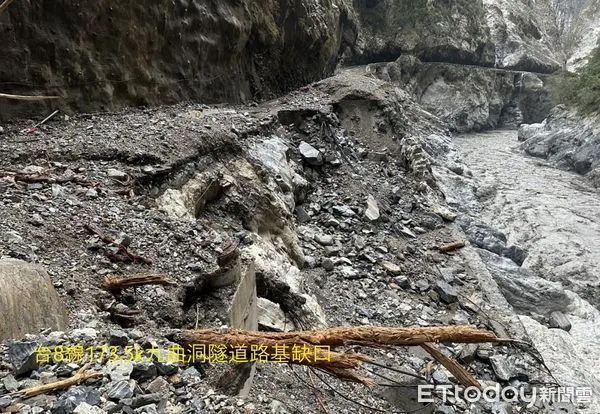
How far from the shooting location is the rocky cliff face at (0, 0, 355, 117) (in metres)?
6.68

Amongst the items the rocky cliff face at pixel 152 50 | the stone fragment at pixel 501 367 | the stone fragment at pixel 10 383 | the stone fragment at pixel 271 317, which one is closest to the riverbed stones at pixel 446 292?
the stone fragment at pixel 501 367

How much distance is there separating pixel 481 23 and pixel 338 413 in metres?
48.8

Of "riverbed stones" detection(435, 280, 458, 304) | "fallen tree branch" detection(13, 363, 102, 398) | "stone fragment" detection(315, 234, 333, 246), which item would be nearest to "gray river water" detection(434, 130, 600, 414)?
"riverbed stones" detection(435, 280, 458, 304)

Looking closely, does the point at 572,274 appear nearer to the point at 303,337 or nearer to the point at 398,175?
the point at 398,175

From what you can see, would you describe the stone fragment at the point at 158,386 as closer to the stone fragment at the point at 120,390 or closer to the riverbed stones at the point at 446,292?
the stone fragment at the point at 120,390

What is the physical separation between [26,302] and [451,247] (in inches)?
363

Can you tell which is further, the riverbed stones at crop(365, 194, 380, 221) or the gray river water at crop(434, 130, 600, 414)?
the riverbed stones at crop(365, 194, 380, 221)

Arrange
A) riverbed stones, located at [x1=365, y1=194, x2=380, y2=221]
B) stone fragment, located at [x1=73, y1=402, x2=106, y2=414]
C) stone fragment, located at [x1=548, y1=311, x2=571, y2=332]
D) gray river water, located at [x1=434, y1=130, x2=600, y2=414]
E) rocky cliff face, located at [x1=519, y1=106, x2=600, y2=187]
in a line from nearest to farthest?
stone fragment, located at [x1=73, y1=402, x2=106, y2=414]
gray river water, located at [x1=434, y1=130, x2=600, y2=414]
riverbed stones, located at [x1=365, y1=194, x2=380, y2=221]
stone fragment, located at [x1=548, y1=311, x2=571, y2=332]
rocky cliff face, located at [x1=519, y1=106, x2=600, y2=187]

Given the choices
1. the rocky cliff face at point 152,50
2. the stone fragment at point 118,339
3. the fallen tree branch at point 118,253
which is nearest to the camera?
the stone fragment at point 118,339

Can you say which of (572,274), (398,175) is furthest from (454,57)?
(398,175)

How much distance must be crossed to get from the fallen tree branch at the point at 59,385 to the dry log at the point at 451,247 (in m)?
9.06

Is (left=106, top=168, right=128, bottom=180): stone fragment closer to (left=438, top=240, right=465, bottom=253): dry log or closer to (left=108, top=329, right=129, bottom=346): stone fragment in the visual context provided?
(left=108, top=329, right=129, bottom=346): stone fragment

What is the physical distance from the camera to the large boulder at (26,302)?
9.12 ft

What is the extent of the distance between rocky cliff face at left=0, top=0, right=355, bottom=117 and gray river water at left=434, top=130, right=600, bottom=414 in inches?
374
